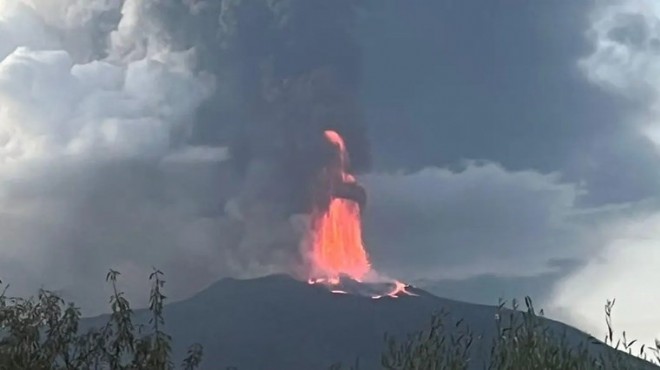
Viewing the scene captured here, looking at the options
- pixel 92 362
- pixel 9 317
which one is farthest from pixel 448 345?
pixel 9 317

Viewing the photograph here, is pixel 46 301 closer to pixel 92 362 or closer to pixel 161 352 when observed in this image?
pixel 92 362

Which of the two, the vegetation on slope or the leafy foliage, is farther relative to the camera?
the leafy foliage

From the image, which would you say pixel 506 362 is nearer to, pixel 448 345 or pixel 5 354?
pixel 448 345

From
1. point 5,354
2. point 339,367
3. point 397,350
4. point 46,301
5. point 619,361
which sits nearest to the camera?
point 619,361

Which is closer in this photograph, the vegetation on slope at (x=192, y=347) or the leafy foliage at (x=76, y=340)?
the vegetation on slope at (x=192, y=347)

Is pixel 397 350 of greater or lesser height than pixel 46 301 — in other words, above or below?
below

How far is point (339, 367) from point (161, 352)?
568cm

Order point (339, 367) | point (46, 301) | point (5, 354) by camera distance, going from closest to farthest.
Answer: point (339, 367) < point (5, 354) < point (46, 301)

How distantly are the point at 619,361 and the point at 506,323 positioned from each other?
9.09 ft

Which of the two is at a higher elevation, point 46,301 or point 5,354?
point 46,301

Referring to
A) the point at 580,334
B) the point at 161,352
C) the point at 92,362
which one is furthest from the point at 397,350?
the point at 92,362

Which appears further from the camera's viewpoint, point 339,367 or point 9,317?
point 9,317

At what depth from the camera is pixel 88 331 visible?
25031 mm

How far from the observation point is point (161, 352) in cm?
2353
